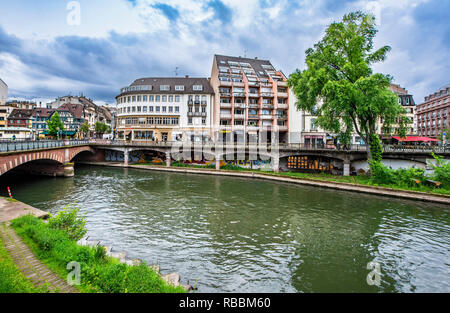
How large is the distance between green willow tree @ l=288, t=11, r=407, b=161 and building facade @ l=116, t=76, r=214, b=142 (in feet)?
109

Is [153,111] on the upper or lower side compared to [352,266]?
upper

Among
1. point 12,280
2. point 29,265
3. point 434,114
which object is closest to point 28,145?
point 29,265

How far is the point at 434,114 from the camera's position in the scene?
76875mm

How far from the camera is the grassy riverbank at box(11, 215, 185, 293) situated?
8.43m

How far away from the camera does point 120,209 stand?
2295cm

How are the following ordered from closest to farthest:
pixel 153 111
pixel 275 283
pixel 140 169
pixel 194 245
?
1. pixel 275 283
2. pixel 194 245
3. pixel 140 169
4. pixel 153 111

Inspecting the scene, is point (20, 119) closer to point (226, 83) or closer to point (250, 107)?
point (226, 83)

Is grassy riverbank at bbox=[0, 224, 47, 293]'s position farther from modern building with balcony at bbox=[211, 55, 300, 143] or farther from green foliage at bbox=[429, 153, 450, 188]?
modern building with balcony at bbox=[211, 55, 300, 143]

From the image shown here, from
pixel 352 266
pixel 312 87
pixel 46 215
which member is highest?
pixel 312 87

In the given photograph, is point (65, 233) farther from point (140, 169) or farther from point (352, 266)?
point (140, 169)

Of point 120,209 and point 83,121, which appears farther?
point 83,121

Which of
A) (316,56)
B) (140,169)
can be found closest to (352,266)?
(316,56)
